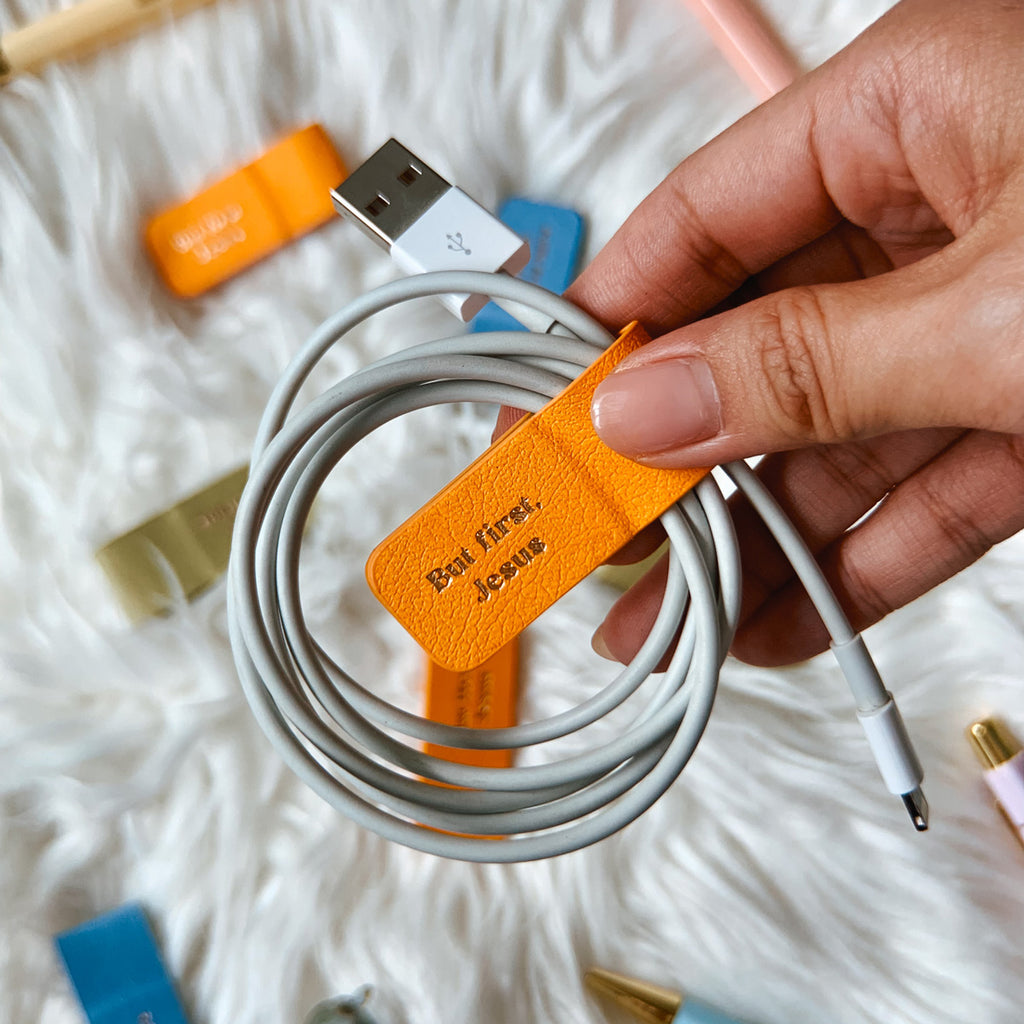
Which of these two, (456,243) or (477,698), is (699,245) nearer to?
(456,243)

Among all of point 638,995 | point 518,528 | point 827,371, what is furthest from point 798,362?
point 638,995

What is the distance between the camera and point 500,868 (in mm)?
580

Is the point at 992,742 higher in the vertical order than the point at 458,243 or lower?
lower

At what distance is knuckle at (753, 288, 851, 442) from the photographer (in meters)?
0.39

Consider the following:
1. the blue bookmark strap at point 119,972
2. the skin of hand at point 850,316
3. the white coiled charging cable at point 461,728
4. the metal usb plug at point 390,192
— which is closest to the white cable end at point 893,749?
the white coiled charging cable at point 461,728

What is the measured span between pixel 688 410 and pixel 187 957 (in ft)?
1.46

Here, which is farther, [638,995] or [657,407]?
[638,995]

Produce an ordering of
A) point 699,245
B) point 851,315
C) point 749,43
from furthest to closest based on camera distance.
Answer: point 749,43, point 699,245, point 851,315

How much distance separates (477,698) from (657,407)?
10.9 inches

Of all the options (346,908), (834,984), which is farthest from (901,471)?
(346,908)

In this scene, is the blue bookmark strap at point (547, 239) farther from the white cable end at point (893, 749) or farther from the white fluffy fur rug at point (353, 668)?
the white cable end at point (893, 749)

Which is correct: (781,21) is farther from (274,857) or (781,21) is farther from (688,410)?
(274,857)

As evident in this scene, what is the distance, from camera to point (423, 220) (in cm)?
46

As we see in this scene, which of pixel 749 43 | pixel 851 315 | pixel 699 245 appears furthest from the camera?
pixel 749 43
